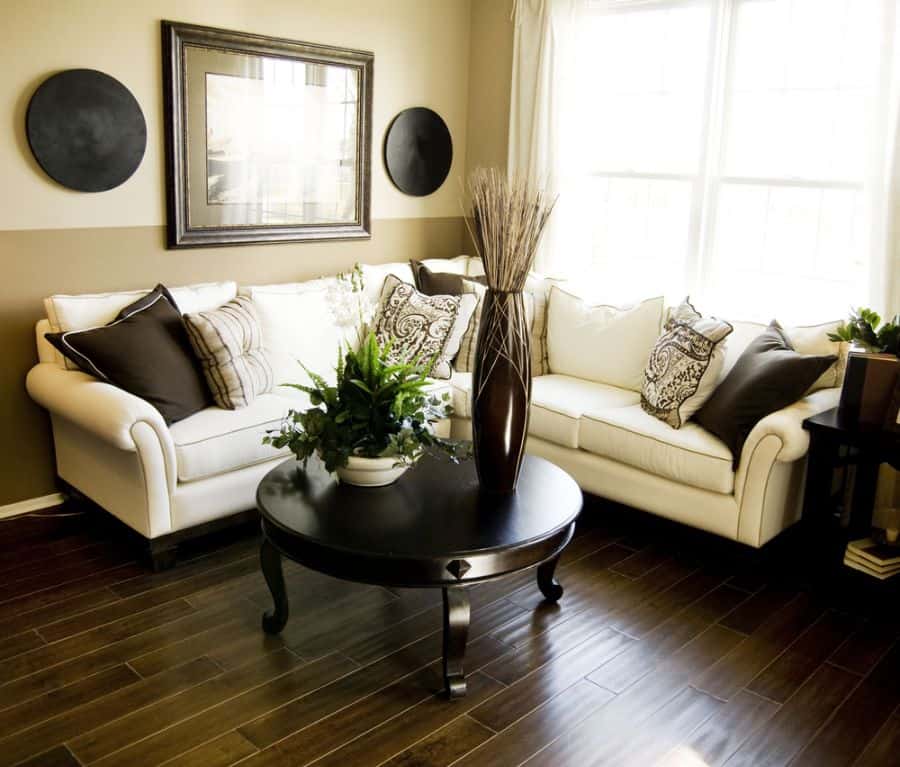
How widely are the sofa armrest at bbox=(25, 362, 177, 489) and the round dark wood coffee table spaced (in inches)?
19.5

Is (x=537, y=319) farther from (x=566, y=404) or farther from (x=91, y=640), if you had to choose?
(x=91, y=640)

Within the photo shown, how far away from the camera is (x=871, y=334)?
3324 millimetres

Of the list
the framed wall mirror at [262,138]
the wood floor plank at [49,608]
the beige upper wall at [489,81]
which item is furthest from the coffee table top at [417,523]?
the beige upper wall at [489,81]

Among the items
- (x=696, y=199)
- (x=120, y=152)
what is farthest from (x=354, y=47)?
(x=696, y=199)

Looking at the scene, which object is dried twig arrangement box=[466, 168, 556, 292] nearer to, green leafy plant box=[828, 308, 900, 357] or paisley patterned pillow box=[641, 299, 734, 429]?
paisley patterned pillow box=[641, 299, 734, 429]

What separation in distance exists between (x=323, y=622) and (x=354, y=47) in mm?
3082

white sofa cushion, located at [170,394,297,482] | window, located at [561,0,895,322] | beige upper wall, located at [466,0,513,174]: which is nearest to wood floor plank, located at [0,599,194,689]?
white sofa cushion, located at [170,394,297,482]

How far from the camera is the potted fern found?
2686mm

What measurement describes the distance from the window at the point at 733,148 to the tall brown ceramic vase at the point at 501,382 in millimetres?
1871

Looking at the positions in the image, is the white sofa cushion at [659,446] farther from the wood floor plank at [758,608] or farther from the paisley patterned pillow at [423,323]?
the paisley patterned pillow at [423,323]

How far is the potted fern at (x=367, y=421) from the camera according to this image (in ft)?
8.81

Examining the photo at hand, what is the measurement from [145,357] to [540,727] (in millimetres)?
1990

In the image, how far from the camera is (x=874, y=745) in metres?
2.43

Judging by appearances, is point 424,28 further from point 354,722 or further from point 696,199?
point 354,722
